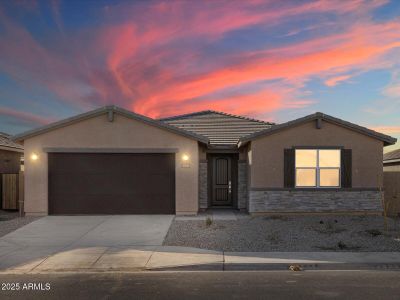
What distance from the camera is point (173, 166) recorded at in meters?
16.3

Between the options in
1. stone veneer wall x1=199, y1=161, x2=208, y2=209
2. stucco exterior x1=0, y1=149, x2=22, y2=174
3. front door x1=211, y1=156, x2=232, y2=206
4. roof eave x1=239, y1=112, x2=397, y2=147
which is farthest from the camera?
stucco exterior x1=0, y1=149, x2=22, y2=174

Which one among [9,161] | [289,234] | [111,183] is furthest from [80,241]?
[9,161]

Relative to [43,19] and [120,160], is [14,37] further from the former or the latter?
[120,160]

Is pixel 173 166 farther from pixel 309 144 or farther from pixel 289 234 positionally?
pixel 289 234

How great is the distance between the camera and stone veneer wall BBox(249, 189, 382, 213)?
15523 millimetres

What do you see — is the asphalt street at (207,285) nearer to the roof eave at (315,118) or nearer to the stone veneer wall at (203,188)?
the roof eave at (315,118)

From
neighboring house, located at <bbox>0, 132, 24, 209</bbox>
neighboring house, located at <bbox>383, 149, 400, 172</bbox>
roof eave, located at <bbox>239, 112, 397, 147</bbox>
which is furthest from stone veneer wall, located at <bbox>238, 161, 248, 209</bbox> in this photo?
neighboring house, located at <bbox>383, 149, 400, 172</bbox>

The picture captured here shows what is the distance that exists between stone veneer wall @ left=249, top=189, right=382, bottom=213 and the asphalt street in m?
7.26

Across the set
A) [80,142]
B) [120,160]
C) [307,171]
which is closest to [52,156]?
[80,142]

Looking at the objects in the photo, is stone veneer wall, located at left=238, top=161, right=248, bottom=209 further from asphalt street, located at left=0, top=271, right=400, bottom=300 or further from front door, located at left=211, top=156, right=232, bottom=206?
asphalt street, located at left=0, top=271, right=400, bottom=300

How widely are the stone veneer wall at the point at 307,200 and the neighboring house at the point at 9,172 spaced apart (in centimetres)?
1090

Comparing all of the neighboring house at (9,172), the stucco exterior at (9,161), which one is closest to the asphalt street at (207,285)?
the neighboring house at (9,172)

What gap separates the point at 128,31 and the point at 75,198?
7.07m

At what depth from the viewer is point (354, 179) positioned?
51.5 ft
